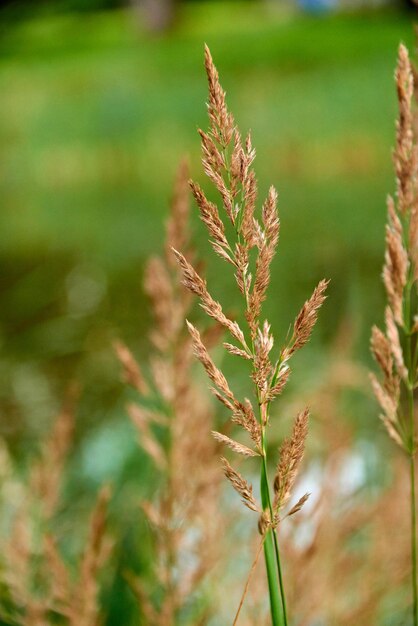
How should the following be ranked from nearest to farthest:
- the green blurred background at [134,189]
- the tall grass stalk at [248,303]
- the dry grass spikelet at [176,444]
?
1. the tall grass stalk at [248,303]
2. the dry grass spikelet at [176,444]
3. the green blurred background at [134,189]

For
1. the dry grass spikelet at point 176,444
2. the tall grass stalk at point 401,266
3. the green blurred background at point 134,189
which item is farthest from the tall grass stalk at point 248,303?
the green blurred background at point 134,189

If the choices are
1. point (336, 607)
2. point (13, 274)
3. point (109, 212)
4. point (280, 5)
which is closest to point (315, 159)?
point (109, 212)

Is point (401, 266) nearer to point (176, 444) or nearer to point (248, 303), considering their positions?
point (248, 303)

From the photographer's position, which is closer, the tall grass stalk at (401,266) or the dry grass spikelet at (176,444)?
the tall grass stalk at (401,266)

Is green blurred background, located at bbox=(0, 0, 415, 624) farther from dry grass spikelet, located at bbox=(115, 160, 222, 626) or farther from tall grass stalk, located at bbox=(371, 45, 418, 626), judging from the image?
tall grass stalk, located at bbox=(371, 45, 418, 626)

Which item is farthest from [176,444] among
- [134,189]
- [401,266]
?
[134,189]

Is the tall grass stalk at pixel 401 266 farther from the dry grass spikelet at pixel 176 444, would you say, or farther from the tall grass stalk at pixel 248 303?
the dry grass spikelet at pixel 176 444

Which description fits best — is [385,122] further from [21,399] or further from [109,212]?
[21,399]

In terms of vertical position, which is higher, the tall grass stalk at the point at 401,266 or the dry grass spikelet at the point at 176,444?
the tall grass stalk at the point at 401,266

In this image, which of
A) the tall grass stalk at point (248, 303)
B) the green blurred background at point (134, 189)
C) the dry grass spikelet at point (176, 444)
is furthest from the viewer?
the green blurred background at point (134, 189)
